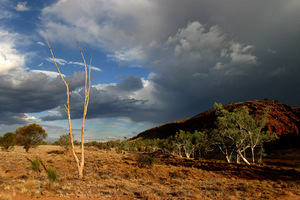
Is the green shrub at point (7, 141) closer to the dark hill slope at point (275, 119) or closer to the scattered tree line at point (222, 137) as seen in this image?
the scattered tree line at point (222, 137)

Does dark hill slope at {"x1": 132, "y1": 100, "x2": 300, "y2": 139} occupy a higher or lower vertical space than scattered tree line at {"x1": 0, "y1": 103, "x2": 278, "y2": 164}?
higher

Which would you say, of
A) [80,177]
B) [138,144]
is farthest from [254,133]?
[138,144]

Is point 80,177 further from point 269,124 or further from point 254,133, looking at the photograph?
point 269,124

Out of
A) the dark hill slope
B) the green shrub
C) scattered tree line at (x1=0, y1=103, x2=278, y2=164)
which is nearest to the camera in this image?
scattered tree line at (x1=0, y1=103, x2=278, y2=164)

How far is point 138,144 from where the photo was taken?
8888 cm

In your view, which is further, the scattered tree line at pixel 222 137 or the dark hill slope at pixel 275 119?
the dark hill slope at pixel 275 119

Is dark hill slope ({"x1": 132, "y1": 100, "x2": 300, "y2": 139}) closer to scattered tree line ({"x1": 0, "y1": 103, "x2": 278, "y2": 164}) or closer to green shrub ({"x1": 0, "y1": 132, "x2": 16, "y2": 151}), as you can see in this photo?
scattered tree line ({"x1": 0, "y1": 103, "x2": 278, "y2": 164})

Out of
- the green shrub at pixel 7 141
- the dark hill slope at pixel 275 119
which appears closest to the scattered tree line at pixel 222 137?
the green shrub at pixel 7 141

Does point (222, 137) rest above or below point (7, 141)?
above

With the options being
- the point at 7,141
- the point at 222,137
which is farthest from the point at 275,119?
the point at 7,141

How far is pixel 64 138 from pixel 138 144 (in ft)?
149

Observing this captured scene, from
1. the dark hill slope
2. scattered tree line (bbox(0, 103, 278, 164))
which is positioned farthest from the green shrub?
the dark hill slope

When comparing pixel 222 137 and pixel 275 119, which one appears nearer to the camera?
pixel 222 137

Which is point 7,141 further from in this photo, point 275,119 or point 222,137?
point 275,119
